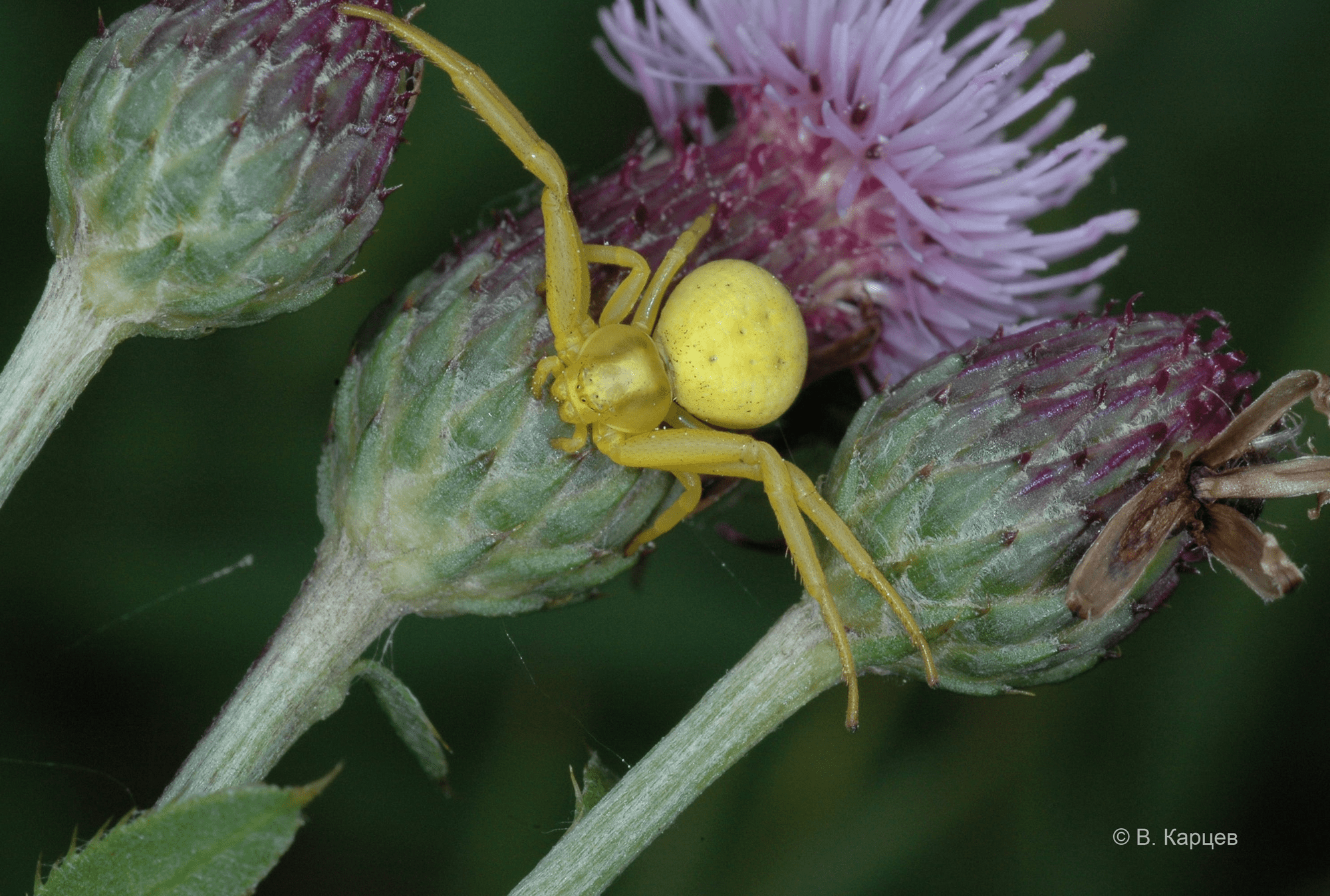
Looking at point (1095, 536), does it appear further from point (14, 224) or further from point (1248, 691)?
point (14, 224)

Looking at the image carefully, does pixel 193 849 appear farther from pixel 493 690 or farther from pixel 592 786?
pixel 493 690

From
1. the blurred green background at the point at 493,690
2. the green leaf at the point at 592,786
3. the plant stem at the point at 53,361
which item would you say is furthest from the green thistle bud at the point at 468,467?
the blurred green background at the point at 493,690

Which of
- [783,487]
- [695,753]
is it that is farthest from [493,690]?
[783,487]

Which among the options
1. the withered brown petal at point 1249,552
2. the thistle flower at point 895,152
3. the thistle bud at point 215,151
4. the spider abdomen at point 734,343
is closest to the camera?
the withered brown petal at point 1249,552

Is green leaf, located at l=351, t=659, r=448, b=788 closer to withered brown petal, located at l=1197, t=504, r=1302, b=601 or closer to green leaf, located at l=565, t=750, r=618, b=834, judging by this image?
green leaf, located at l=565, t=750, r=618, b=834

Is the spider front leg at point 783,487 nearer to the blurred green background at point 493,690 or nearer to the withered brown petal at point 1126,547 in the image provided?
the withered brown petal at point 1126,547
